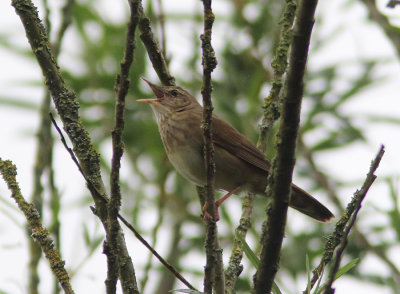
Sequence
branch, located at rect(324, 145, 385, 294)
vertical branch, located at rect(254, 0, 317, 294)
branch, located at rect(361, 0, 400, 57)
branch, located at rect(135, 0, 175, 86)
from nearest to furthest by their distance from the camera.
Result: vertical branch, located at rect(254, 0, 317, 294)
branch, located at rect(324, 145, 385, 294)
branch, located at rect(135, 0, 175, 86)
branch, located at rect(361, 0, 400, 57)

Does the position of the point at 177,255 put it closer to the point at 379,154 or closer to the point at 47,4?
the point at 47,4

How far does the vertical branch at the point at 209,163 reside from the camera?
8.72 feet

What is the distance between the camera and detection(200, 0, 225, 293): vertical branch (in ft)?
8.72

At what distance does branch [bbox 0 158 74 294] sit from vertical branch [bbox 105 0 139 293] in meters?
0.32

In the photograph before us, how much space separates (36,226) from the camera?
2.94m

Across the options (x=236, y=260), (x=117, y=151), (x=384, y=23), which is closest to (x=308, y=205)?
(x=236, y=260)

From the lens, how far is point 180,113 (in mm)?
4980

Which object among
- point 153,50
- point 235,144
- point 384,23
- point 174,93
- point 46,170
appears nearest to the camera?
point 153,50

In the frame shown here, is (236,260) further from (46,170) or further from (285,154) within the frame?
(46,170)

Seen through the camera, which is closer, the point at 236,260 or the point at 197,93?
the point at 236,260

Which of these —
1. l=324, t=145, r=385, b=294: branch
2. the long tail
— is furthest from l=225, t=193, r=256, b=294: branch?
the long tail

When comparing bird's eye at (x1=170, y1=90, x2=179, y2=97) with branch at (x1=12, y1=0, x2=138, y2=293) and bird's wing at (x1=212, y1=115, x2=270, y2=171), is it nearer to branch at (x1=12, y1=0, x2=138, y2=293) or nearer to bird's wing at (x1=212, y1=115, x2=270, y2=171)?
bird's wing at (x1=212, y1=115, x2=270, y2=171)

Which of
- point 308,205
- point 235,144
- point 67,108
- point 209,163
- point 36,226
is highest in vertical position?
point 235,144

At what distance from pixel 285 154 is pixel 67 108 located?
109cm
